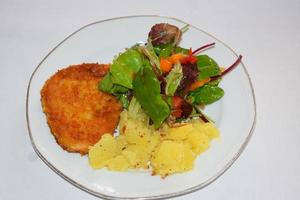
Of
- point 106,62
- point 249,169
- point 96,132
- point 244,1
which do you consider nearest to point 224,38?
point 244,1

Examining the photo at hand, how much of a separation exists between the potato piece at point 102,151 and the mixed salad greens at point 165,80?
0.23 metres

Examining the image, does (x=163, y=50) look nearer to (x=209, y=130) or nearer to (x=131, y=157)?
(x=209, y=130)

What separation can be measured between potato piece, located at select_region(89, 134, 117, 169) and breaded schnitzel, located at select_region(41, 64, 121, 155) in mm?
81

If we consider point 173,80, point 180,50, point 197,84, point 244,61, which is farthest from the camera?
point 244,61

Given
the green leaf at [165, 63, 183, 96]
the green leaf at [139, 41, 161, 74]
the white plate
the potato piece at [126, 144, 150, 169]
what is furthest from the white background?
the green leaf at [139, 41, 161, 74]

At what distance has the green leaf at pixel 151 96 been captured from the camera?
6.61ft

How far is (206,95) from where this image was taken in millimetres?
2227

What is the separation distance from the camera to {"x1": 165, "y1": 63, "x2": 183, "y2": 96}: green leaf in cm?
212

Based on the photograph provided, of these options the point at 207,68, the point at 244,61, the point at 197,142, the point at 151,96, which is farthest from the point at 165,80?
the point at 244,61

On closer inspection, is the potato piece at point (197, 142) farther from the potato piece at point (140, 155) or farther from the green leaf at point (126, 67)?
the green leaf at point (126, 67)

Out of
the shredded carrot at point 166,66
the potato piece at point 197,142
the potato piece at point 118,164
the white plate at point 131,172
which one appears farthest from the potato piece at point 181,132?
the shredded carrot at point 166,66

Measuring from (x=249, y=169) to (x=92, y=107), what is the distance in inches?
32.9

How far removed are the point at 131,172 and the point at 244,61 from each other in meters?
1.09

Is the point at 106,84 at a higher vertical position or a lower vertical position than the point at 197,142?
higher
